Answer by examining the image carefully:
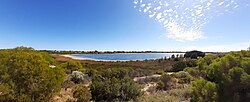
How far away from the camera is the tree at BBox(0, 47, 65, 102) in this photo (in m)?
7.37

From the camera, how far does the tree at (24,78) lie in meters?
7.37

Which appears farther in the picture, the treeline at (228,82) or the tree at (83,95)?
the tree at (83,95)

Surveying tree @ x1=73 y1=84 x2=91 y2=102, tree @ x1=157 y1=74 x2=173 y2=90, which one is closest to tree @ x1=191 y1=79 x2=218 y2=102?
tree @ x1=73 y1=84 x2=91 y2=102

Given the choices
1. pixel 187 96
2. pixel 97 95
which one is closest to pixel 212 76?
pixel 187 96

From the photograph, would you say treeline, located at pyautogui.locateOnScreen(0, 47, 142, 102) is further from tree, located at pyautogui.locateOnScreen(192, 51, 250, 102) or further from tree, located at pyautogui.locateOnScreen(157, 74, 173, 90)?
tree, located at pyautogui.locateOnScreen(192, 51, 250, 102)

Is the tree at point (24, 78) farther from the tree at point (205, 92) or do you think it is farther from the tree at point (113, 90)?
the tree at point (205, 92)

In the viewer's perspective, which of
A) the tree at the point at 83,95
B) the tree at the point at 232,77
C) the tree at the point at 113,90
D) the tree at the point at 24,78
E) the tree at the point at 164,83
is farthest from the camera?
the tree at the point at 164,83

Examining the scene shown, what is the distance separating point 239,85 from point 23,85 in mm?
6137

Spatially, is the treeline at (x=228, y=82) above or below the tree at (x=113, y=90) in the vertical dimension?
above

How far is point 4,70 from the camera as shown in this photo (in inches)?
299

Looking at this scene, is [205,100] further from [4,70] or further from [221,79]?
[4,70]

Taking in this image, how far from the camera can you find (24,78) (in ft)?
24.7

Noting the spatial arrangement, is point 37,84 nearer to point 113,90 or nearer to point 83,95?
point 83,95

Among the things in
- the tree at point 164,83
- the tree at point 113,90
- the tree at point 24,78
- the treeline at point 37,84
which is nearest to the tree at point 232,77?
the tree at point 113,90
